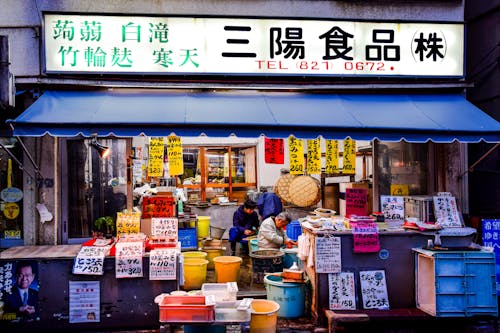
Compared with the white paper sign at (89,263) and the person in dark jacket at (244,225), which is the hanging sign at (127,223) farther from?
the person in dark jacket at (244,225)

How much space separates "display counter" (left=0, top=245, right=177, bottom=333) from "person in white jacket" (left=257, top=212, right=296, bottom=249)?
11.0 ft

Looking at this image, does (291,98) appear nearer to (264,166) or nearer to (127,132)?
(127,132)

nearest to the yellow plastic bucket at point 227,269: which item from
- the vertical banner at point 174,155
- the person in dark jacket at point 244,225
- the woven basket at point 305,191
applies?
the vertical banner at point 174,155

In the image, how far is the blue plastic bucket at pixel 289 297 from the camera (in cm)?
747

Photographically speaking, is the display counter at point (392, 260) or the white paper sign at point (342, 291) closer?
the white paper sign at point (342, 291)

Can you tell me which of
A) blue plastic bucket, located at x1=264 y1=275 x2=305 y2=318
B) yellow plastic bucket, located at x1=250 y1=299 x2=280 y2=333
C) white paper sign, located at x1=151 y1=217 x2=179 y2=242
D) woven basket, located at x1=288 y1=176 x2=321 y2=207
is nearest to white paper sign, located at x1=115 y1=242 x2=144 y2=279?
white paper sign, located at x1=151 y1=217 x2=179 y2=242

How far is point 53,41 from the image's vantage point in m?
7.80

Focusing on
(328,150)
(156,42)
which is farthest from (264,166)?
(156,42)

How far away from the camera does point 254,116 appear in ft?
23.7

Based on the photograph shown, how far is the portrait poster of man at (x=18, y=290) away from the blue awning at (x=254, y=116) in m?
2.31

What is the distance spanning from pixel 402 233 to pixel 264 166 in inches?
377

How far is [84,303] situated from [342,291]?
460 centimetres

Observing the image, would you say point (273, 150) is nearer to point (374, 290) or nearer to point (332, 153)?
point (332, 153)

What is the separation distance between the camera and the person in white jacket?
9.75 meters
